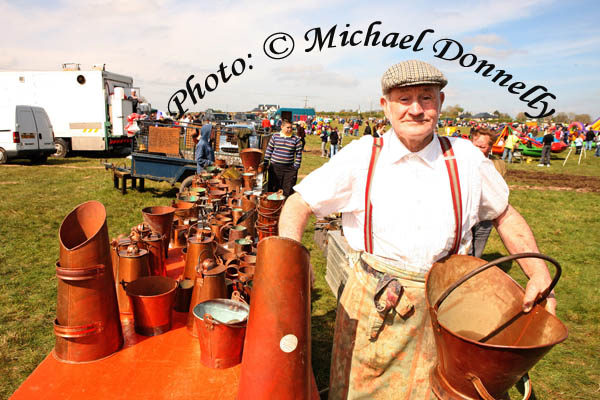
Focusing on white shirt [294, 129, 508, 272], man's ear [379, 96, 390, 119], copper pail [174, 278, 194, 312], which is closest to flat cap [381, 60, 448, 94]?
→ man's ear [379, 96, 390, 119]

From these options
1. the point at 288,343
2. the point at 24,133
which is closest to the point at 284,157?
the point at 288,343

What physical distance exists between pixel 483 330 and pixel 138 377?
1.52 metres

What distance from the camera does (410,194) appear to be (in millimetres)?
1437

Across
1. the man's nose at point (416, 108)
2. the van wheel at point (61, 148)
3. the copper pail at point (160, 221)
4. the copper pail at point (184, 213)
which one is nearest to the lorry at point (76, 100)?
the van wheel at point (61, 148)

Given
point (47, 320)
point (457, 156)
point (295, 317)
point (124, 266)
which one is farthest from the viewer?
point (47, 320)

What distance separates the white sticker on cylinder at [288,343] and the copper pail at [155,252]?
1.60 meters

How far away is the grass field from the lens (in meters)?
3.18

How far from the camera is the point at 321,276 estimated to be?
5070mm

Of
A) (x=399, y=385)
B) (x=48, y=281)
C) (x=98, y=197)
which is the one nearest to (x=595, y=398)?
(x=399, y=385)

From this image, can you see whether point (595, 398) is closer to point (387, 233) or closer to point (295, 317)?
point (387, 233)

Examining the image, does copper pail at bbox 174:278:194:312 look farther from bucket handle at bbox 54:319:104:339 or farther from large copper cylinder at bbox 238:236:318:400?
large copper cylinder at bbox 238:236:318:400

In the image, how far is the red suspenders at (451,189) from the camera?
1421mm

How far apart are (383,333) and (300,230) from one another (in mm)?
592

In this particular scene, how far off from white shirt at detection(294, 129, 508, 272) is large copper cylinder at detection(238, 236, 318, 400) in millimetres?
351
